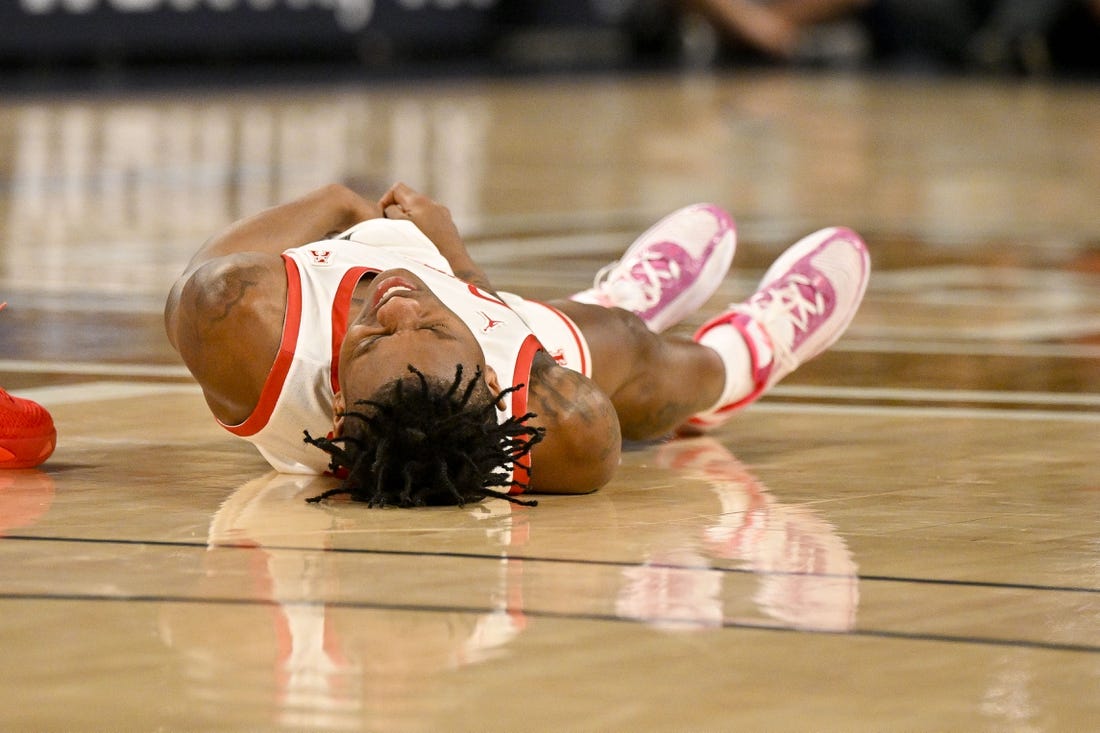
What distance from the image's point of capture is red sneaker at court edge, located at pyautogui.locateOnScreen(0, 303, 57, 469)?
2951 mm

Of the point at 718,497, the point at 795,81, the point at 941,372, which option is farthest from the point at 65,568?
the point at 795,81

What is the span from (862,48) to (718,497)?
17.5 m

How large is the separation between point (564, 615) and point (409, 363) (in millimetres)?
512

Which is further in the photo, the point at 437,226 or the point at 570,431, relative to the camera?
the point at 437,226

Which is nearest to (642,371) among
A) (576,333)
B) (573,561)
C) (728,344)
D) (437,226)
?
(576,333)

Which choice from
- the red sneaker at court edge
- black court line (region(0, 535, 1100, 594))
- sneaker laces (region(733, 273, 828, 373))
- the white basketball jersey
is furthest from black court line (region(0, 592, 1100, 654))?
sneaker laces (region(733, 273, 828, 373))

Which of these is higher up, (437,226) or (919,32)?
(919,32)

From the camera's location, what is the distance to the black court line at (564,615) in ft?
7.02

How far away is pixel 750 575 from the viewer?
2.41m

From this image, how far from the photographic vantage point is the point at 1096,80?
1723 cm

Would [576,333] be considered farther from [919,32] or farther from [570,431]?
[919,32]

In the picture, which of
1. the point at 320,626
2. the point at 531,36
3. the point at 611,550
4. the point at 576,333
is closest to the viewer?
the point at 320,626

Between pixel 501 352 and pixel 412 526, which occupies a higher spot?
pixel 501 352

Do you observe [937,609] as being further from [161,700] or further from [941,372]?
[941,372]
